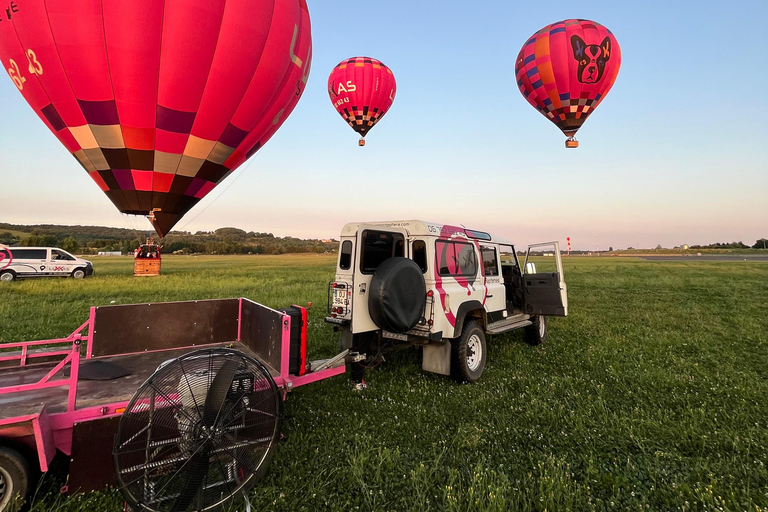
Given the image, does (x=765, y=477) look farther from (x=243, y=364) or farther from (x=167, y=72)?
(x=167, y=72)

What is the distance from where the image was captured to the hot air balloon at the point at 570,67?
13852 millimetres

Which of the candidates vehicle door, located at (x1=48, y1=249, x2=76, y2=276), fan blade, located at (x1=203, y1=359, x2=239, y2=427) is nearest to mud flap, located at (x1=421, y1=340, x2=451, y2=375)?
fan blade, located at (x1=203, y1=359, x2=239, y2=427)

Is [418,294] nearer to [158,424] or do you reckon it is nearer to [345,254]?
[345,254]

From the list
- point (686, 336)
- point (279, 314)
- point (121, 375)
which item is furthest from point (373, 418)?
point (686, 336)

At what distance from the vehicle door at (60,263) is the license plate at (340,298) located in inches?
1156

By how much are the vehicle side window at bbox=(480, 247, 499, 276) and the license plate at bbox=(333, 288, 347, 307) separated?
3284 millimetres

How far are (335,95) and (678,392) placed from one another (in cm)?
1863

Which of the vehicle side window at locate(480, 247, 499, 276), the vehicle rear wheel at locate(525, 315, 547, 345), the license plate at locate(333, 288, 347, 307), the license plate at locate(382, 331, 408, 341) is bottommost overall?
the vehicle rear wheel at locate(525, 315, 547, 345)

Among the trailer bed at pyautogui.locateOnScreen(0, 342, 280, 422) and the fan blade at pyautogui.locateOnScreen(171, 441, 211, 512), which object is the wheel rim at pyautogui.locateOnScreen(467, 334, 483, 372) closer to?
the trailer bed at pyautogui.locateOnScreen(0, 342, 280, 422)

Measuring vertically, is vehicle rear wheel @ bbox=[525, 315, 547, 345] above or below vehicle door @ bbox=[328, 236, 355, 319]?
below

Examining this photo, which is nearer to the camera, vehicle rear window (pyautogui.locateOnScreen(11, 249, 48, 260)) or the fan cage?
the fan cage

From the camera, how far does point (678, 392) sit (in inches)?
235

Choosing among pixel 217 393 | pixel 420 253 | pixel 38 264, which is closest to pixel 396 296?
pixel 420 253

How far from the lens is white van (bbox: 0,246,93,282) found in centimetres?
2423
